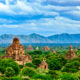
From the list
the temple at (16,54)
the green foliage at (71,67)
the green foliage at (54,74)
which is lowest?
the green foliage at (54,74)

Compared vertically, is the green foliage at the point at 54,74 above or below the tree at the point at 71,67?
below

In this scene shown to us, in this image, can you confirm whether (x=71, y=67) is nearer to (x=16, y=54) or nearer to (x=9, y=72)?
(x=9, y=72)

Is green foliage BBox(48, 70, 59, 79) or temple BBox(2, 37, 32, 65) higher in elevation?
temple BBox(2, 37, 32, 65)

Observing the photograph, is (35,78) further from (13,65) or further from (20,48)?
(20,48)

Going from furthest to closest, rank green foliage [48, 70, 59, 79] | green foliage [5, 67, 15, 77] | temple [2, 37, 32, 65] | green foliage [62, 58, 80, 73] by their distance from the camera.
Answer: temple [2, 37, 32, 65] → green foliage [62, 58, 80, 73] → green foliage [5, 67, 15, 77] → green foliage [48, 70, 59, 79]

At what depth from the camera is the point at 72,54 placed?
89562mm

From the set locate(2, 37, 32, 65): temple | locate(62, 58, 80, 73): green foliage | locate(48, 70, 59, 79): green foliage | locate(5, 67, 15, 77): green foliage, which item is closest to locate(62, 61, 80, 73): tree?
locate(62, 58, 80, 73): green foliage

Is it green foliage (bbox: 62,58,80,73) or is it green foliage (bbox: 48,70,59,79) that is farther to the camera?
green foliage (bbox: 62,58,80,73)

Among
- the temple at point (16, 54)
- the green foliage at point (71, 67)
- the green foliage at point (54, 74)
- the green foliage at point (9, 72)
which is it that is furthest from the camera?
the temple at point (16, 54)

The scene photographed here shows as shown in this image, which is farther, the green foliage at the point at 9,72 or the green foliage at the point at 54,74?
the green foliage at the point at 9,72

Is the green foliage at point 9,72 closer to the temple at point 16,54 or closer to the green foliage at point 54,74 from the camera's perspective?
the green foliage at point 54,74

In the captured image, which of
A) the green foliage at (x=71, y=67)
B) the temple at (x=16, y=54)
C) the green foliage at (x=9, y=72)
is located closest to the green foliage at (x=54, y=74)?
the green foliage at (x=71, y=67)

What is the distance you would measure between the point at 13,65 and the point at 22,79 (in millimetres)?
12874

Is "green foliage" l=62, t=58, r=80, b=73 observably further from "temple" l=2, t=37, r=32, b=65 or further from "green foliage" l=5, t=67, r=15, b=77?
"temple" l=2, t=37, r=32, b=65
